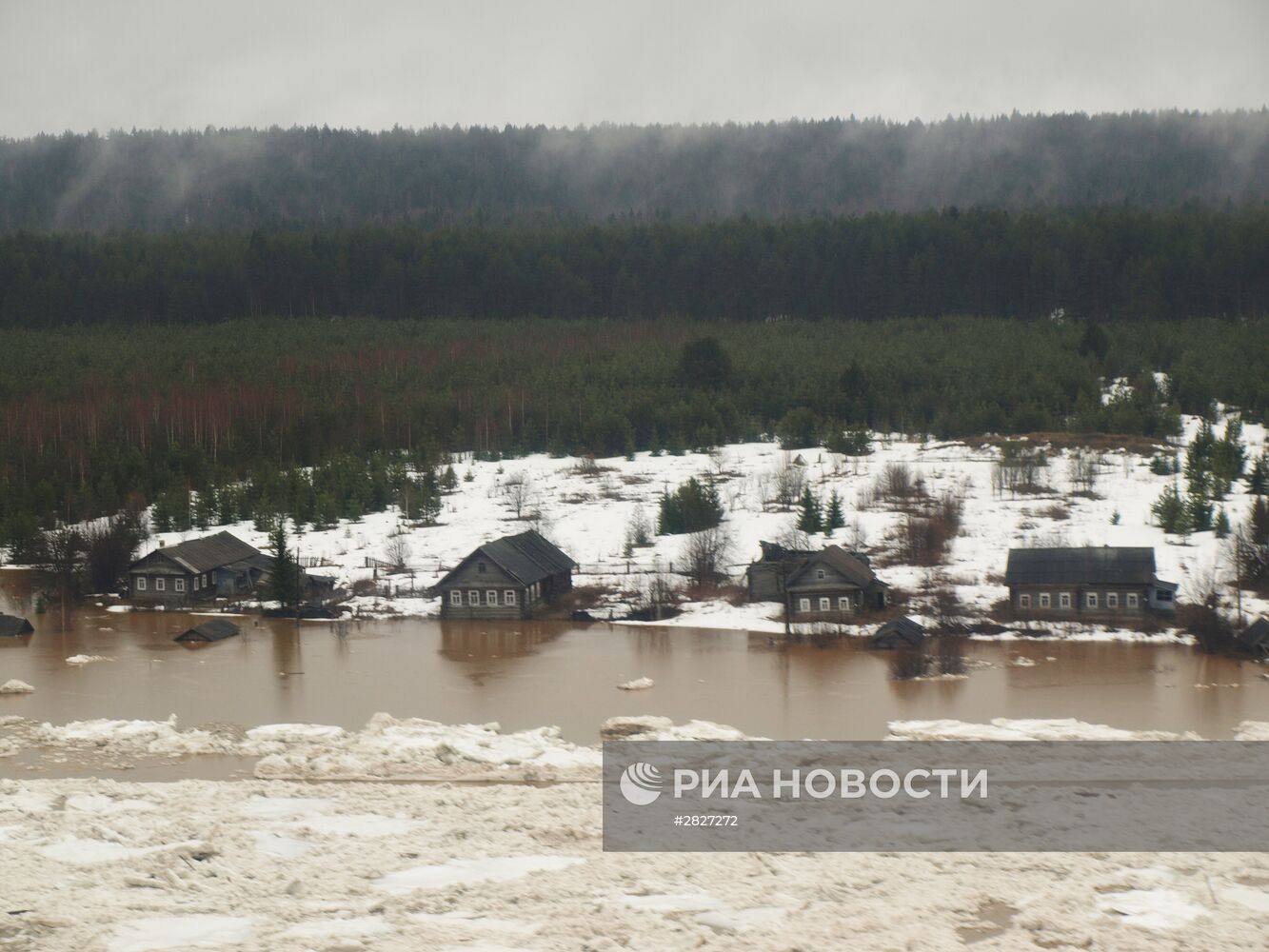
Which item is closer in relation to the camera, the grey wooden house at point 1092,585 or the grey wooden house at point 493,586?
the grey wooden house at point 1092,585

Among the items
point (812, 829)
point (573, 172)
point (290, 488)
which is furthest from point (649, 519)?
point (573, 172)

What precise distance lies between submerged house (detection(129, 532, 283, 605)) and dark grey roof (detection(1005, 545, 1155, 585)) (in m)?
18.9

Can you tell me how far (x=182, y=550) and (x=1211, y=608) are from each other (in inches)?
994

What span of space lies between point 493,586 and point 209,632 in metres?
6.72

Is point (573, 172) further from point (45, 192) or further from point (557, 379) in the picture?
point (557, 379)

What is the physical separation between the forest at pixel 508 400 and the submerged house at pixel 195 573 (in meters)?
4.07

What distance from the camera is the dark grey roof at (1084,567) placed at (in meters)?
30.5

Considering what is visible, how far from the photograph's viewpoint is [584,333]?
233 feet

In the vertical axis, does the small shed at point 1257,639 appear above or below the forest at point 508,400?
below

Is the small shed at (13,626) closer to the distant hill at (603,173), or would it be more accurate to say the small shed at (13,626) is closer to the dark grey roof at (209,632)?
the dark grey roof at (209,632)

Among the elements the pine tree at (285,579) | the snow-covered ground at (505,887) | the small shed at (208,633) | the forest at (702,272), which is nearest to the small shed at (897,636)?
the snow-covered ground at (505,887)

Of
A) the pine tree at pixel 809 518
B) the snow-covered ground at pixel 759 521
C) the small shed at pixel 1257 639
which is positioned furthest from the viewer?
the pine tree at pixel 809 518

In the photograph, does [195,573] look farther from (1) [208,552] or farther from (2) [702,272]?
(2) [702,272]

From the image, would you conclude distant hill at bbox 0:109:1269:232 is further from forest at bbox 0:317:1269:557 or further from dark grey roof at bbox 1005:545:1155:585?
dark grey roof at bbox 1005:545:1155:585
